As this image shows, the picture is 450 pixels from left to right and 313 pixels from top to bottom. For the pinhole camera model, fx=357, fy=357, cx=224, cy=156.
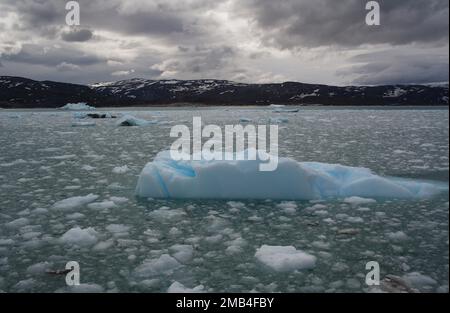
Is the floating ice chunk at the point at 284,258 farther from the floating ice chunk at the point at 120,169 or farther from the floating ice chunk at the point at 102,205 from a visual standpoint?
the floating ice chunk at the point at 120,169

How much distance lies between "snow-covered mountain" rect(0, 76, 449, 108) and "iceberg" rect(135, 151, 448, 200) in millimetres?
102100

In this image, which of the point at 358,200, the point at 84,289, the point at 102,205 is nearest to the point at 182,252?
the point at 84,289

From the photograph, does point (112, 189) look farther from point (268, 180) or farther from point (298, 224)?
point (298, 224)

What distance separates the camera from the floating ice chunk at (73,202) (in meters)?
5.81

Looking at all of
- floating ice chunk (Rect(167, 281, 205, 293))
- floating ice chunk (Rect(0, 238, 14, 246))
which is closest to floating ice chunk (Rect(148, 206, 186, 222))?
floating ice chunk (Rect(0, 238, 14, 246))

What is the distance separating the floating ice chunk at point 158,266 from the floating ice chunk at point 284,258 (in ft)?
3.09

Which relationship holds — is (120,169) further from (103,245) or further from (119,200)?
(103,245)

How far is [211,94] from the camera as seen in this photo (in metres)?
146

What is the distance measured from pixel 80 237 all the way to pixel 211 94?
144013 mm

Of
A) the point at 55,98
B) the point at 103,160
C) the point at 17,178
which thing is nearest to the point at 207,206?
the point at 17,178

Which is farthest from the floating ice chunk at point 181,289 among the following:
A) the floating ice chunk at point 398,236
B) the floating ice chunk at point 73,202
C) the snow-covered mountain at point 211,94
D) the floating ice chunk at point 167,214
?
the snow-covered mountain at point 211,94

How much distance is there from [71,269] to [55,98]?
374 feet

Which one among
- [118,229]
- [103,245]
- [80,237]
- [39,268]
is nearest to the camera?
[39,268]
